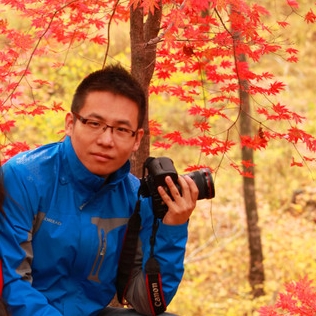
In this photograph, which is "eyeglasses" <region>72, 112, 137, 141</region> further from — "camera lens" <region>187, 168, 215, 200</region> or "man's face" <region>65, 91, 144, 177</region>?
"camera lens" <region>187, 168, 215, 200</region>

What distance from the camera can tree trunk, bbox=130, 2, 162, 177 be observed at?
11.1 feet

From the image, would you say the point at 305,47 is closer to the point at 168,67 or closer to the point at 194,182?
the point at 168,67

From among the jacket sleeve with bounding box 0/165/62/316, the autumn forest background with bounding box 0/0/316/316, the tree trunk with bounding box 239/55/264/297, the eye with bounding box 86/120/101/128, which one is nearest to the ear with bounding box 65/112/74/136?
the eye with bounding box 86/120/101/128

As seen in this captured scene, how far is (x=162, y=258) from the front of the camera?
2.43 m

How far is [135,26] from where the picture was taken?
3428mm

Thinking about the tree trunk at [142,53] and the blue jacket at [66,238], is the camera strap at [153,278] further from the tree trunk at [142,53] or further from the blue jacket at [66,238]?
the tree trunk at [142,53]

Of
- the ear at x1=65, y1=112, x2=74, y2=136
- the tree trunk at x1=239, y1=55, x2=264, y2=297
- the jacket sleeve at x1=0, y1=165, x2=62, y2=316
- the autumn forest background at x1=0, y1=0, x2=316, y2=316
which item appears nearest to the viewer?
the jacket sleeve at x1=0, y1=165, x2=62, y2=316

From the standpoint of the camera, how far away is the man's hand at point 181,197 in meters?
2.32

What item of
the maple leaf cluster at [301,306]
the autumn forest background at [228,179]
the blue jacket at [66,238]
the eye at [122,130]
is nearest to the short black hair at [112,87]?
the eye at [122,130]

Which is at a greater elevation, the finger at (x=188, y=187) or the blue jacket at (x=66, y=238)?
the finger at (x=188, y=187)

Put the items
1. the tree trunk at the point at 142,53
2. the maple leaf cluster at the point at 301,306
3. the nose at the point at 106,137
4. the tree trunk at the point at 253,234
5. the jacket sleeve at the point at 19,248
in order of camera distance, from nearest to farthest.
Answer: the jacket sleeve at the point at 19,248 → the nose at the point at 106,137 → the maple leaf cluster at the point at 301,306 → the tree trunk at the point at 142,53 → the tree trunk at the point at 253,234

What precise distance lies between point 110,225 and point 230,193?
7845 mm

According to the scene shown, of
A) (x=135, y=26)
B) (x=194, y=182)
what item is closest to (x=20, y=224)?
(x=194, y=182)

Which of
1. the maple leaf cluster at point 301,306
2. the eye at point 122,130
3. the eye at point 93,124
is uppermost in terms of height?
the eye at point 93,124
